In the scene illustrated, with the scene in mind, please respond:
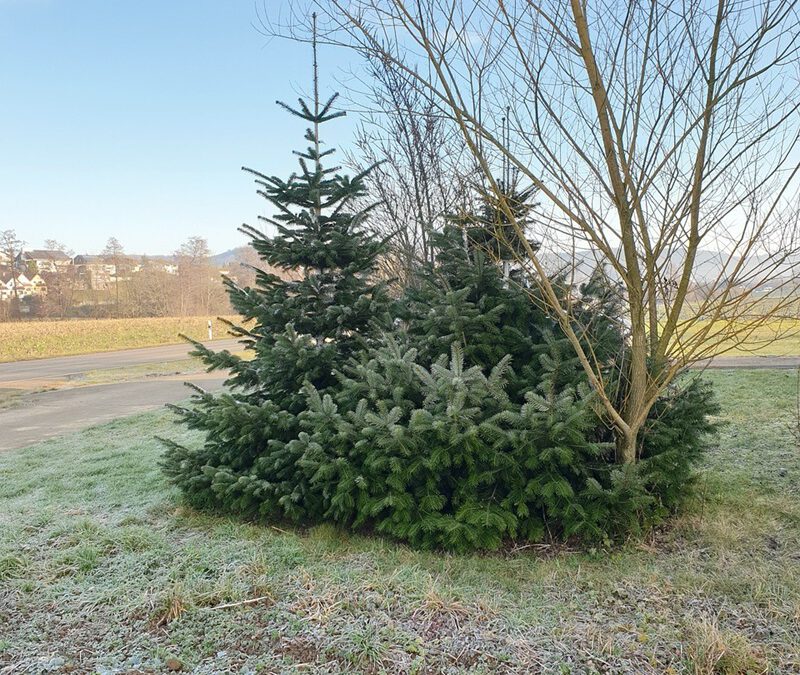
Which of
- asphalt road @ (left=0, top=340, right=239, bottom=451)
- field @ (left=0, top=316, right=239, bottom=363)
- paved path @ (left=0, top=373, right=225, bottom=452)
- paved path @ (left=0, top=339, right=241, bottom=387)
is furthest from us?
field @ (left=0, top=316, right=239, bottom=363)

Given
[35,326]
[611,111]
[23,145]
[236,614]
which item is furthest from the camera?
[35,326]

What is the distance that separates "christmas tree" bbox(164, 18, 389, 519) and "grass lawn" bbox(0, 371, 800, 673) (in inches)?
16.5

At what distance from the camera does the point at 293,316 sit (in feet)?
11.4

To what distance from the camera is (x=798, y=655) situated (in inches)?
67.5

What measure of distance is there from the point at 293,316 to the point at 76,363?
1440cm

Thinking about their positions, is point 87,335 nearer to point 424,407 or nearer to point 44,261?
point 44,261

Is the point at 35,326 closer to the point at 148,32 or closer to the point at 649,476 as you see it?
the point at 148,32

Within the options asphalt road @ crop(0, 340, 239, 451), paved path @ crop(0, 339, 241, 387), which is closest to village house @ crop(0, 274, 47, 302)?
paved path @ crop(0, 339, 241, 387)

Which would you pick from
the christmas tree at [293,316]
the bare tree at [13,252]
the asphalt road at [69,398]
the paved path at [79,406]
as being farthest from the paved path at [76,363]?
the bare tree at [13,252]

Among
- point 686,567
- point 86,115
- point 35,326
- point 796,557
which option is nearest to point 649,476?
point 686,567

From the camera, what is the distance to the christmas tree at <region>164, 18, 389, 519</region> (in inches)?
125

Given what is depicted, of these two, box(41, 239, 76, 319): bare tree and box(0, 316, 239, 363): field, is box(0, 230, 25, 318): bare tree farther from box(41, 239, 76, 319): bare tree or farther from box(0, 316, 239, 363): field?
box(0, 316, 239, 363): field

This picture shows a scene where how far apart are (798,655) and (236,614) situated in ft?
7.19

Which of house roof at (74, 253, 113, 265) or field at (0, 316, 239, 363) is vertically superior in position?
house roof at (74, 253, 113, 265)
